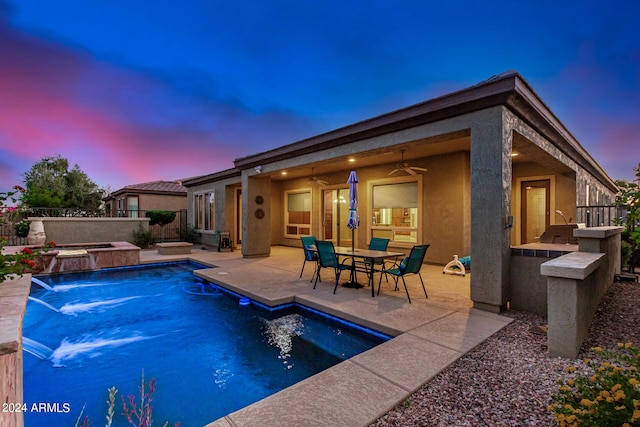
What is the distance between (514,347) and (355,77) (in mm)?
16595

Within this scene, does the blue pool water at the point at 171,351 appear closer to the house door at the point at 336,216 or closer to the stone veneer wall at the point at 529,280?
the stone veneer wall at the point at 529,280

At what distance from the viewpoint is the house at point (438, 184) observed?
13.8 feet

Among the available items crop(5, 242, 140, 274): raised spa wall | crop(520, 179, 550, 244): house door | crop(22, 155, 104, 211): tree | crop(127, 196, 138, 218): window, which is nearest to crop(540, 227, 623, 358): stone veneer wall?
crop(520, 179, 550, 244): house door

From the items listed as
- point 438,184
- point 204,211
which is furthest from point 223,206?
point 438,184

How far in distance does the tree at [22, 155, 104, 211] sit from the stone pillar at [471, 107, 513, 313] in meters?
23.6

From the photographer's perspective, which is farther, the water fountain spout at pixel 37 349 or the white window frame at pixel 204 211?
the white window frame at pixel 204 211

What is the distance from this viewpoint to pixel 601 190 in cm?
1190

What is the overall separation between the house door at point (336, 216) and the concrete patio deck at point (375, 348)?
180 inches

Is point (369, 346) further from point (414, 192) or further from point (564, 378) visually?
point (414, 192)

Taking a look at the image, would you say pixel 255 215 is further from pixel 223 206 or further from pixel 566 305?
pixel 566 305

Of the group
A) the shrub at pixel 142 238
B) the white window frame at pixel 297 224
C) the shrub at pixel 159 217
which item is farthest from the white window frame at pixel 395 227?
the shrub at pixel 159 217

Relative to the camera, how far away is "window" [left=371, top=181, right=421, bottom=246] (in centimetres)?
897

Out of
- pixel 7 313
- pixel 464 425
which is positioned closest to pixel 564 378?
pixel 464 425

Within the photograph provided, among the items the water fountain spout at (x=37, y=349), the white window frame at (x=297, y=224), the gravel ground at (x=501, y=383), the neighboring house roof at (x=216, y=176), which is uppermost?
the neighboring house roof at (x=216, y=176)
